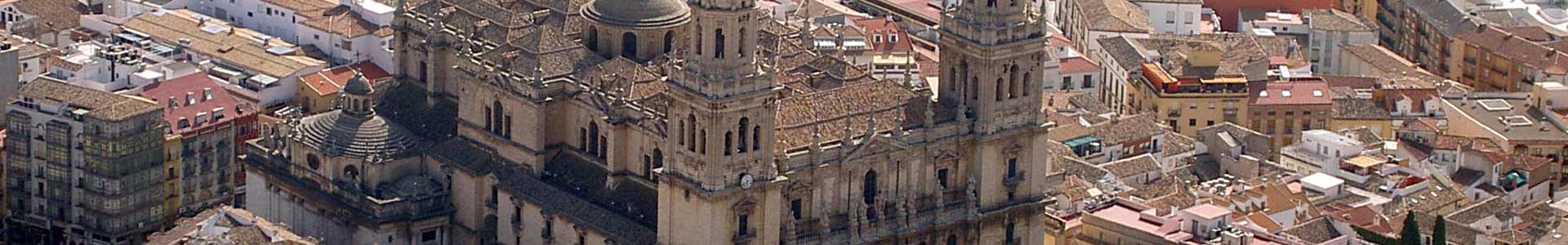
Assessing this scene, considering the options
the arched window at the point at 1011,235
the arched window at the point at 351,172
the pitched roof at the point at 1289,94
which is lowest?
the pitched roof at the point at 1289,94

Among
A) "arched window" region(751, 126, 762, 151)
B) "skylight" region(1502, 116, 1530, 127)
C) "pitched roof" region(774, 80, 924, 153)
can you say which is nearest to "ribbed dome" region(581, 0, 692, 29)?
"pitched roof" region(774, 80, 924, 153)

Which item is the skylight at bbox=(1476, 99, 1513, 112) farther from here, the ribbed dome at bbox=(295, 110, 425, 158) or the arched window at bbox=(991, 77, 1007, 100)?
the ribbed dome at bbox=(295, 110, 425, 158)

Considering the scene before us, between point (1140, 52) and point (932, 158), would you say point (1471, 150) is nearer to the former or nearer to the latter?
point (1140, 52)

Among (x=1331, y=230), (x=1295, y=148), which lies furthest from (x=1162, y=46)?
(x=1331, y=230)

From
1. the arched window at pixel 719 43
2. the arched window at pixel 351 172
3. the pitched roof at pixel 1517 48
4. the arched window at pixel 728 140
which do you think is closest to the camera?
the arched window at pixel 719 43

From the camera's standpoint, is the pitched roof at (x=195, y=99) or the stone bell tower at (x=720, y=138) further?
the pitched roof at (x=195, y=99)

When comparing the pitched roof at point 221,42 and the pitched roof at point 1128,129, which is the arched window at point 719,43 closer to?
the pitched roof at point 1128,129

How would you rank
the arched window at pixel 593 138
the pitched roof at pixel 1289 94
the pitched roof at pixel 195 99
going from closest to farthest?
the arched window at pixel 593 138 → the pitched roof at pixel 195 99 → the pitched roof at pixel 1289 94

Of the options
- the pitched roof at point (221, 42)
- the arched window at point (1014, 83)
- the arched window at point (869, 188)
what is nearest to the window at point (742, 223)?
the arched window at point (869, 188)
